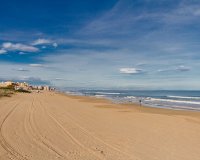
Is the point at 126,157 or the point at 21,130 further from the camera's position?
the point at 21,130

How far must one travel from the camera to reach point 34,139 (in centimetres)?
887

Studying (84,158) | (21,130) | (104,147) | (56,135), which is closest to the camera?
(84,158)

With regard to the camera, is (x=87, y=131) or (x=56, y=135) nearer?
(x=56, y=135)

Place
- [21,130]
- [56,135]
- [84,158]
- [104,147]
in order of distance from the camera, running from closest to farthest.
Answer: [84,158] < [104,147] < [56,135] < [21,130]

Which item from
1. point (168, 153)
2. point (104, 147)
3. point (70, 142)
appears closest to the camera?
point (168, 153)

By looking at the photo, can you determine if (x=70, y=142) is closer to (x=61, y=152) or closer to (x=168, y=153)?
(x=61, y=152)

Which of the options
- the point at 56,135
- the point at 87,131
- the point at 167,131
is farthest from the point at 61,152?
the point at 167,131

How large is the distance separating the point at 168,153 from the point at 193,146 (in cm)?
132

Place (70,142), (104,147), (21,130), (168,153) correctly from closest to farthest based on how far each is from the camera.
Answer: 1. (168,153)
2. (104,147)
3. (70,142)
4. (21,130)

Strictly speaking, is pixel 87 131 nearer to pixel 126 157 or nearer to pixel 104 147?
pixel 104 147

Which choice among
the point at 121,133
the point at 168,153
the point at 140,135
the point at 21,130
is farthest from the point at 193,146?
the point at 21,130

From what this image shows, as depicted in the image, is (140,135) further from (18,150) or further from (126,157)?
(18,150)

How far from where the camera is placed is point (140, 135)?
998cm

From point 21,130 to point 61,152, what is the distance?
385 cm
